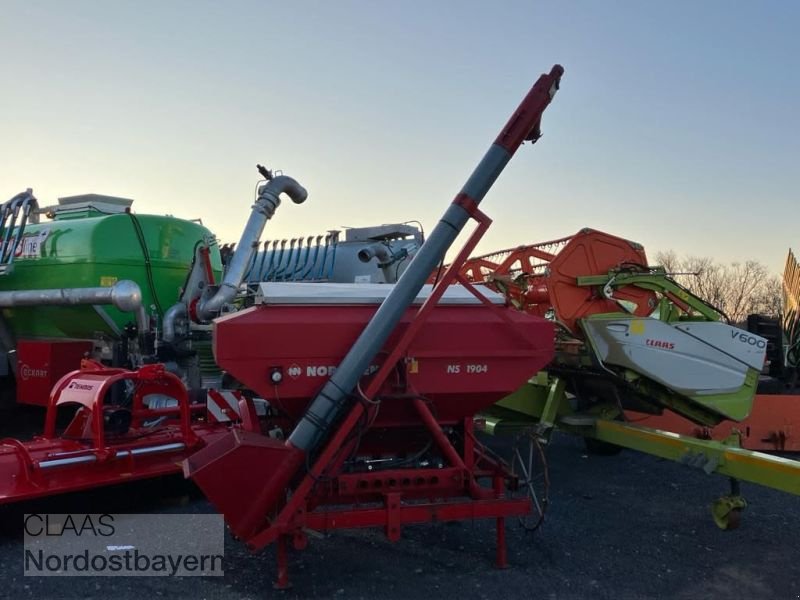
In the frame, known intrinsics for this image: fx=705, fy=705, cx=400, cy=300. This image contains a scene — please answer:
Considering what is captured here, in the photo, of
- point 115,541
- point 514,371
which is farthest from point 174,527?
point 514,371

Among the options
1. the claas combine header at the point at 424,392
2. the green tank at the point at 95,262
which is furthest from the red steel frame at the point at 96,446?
the green tank at the point at 95,262

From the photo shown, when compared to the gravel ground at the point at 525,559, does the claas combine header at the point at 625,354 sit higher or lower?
higher

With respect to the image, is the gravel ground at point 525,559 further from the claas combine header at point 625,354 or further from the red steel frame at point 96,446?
the claas combine header at point 625,354

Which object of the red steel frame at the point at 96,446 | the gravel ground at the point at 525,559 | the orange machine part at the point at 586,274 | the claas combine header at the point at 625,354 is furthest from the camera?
the orange machine part at the point at 586,274

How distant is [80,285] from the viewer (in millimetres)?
7121

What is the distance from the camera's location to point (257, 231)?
301 inches

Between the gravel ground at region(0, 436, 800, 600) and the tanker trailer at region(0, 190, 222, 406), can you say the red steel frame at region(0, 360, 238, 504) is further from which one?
the tanker trailer at region(0, 190, 222, 406)

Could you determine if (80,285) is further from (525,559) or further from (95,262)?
(525,559)

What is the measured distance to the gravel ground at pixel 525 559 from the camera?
3.86m

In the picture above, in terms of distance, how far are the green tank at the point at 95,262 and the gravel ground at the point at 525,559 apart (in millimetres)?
2704

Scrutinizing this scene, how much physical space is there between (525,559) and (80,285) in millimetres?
5184

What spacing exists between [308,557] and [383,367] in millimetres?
1376

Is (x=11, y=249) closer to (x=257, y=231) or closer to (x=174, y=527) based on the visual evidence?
(x=257, y=231)

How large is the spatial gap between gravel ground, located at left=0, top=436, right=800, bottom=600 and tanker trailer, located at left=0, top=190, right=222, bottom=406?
242 centimetres
